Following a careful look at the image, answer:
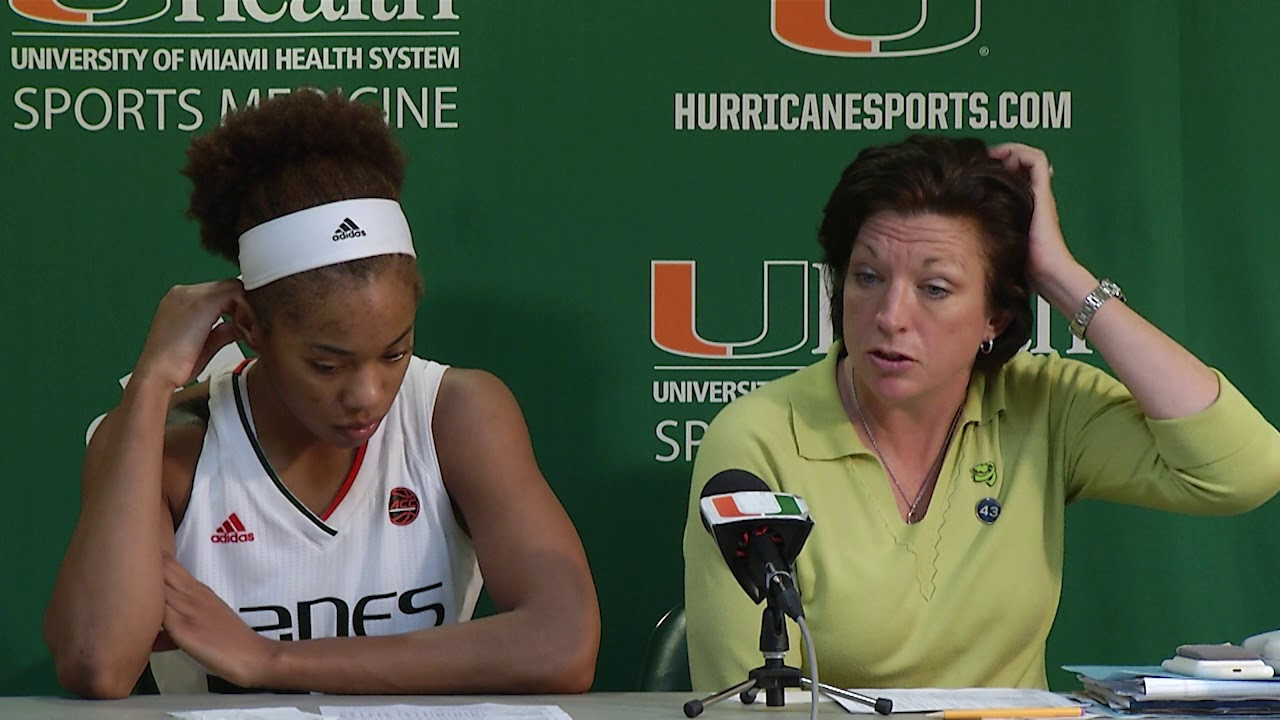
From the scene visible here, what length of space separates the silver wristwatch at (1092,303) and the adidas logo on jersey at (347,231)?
1.06 m

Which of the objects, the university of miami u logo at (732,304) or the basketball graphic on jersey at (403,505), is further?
the university of miami u logo at (732,304)

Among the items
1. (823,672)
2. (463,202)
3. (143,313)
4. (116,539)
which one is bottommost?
(823,672)

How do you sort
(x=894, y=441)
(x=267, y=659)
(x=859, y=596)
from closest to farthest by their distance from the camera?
(x=267, y=659), (x=859, y=596), (x=894, y=441)

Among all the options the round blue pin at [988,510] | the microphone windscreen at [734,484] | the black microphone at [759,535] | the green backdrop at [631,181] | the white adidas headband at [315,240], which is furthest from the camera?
the green backdrop at [631,181]

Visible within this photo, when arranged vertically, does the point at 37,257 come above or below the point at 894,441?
above

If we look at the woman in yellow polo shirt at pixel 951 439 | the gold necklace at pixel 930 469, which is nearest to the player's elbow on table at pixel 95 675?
the woman in yellow polo shirt at pixel 951 439

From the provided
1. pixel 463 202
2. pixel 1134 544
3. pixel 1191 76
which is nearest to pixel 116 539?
pixel 463 202

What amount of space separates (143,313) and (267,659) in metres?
1.03

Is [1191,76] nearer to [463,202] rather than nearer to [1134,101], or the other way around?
[1134,101]

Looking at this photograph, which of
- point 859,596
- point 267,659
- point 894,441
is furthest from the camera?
point 894,441

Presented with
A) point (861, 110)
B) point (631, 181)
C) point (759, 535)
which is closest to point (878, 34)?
point (861, 110)

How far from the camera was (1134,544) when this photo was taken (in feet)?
9.32

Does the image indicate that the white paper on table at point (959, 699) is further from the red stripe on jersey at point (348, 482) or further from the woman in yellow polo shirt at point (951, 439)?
the red stripe on jersey at point (348, 482)

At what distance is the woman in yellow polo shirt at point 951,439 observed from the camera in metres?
2.20
